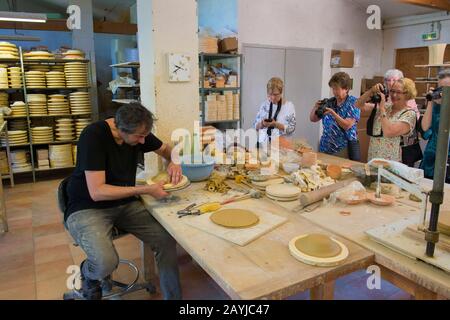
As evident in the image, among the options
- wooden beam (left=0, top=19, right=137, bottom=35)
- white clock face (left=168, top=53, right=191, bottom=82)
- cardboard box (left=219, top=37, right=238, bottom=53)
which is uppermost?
wooden beam (left=0, top=19, right=137, bottom=35)

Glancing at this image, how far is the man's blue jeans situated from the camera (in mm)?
1848

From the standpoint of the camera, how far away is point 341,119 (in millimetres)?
2912

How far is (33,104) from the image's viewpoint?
500 cm

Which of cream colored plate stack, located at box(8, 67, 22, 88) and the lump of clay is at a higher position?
cream colored plate stack, located at box(8, 67, 22, 88)

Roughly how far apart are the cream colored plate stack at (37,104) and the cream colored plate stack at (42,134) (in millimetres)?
217

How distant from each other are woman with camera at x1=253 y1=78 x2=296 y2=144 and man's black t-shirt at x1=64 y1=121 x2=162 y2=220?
152cm

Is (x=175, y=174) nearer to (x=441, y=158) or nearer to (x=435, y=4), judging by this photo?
(x=441, y=158)

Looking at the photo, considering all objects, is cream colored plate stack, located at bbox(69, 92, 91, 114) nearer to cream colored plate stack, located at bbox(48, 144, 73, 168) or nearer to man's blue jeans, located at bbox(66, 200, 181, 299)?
cream colored plate stack, located at bbox(48, 144, 73, 168)

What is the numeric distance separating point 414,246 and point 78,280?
Answer: 2.15m

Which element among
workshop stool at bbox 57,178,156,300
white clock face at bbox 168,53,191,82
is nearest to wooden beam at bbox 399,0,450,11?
white clock face at bbox 168,53,191,82

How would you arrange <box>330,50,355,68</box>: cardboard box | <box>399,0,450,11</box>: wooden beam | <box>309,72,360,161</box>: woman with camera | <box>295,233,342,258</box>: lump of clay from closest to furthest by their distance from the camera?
<box>295,233,342,258</box>: lump of clay → <box>309,72,360,161</box>: woman with camera → <box>399,0,450,11</box>: wooden beam → <box>330,50,355,68</box>: cardboard box

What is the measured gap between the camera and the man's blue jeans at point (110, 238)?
1848mm

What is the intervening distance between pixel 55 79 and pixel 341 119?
4.12 metres
